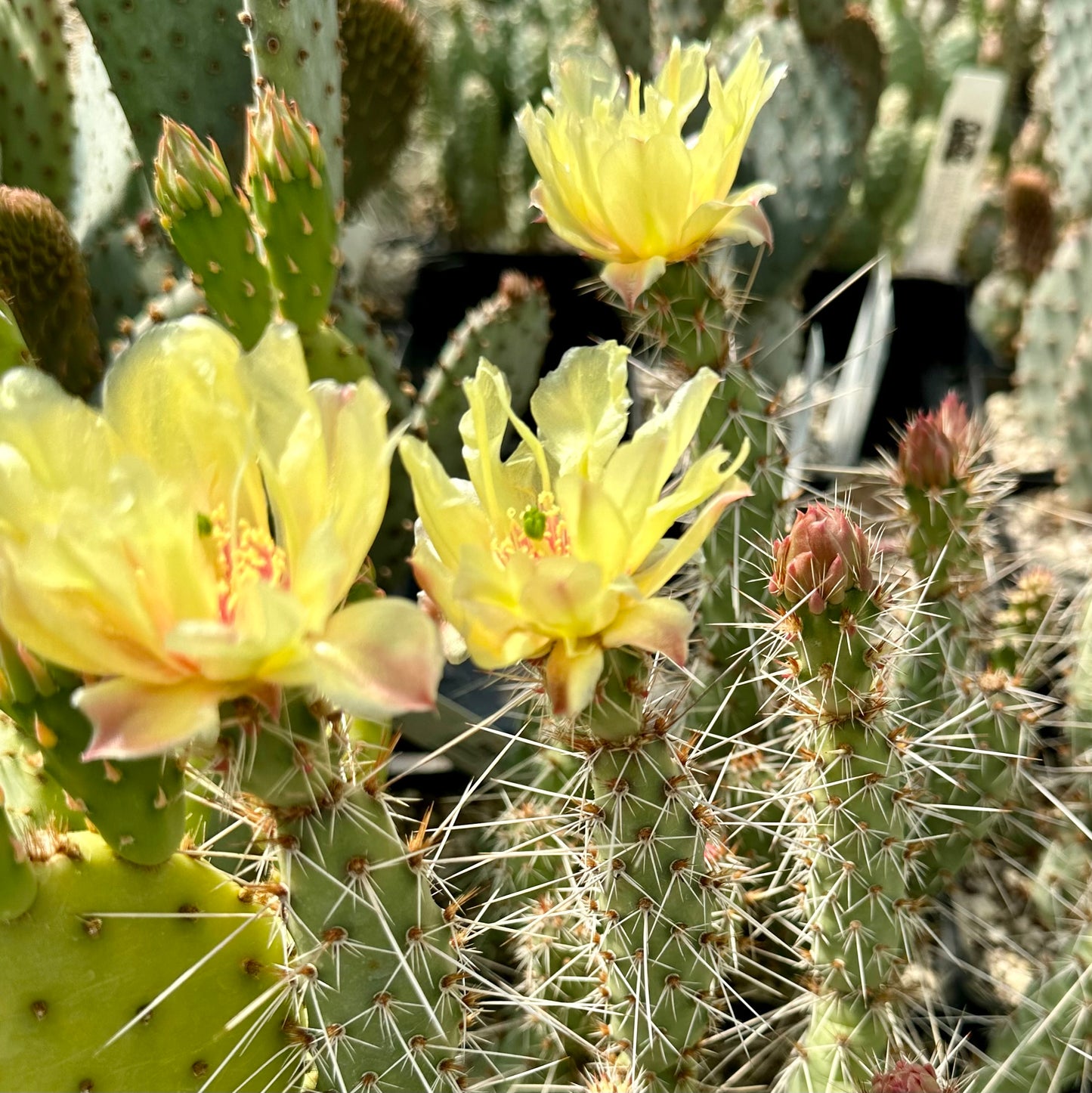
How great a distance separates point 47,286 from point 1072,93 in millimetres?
1904

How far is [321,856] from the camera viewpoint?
563 millimetres

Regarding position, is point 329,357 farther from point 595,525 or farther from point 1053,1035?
→ point 1053,1035

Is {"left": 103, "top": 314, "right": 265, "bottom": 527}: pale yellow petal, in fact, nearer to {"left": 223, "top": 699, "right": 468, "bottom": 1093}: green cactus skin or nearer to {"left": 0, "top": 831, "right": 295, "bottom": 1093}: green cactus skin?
{"left": 223, "top": 699, "right": 468, "bottom": 1093}: green cactus skin

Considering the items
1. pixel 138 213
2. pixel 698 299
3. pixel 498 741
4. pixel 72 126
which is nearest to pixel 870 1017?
pixel 498 741

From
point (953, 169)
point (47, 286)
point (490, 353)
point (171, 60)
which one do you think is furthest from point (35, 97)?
point (953, 169)

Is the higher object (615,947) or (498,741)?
(615,947)

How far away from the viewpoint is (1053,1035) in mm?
862

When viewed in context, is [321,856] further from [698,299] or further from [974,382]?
[974,382]

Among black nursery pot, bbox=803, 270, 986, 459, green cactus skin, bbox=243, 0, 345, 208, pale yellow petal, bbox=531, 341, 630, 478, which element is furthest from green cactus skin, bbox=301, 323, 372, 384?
black nursery pot, bbox=803, 270, 986, 459

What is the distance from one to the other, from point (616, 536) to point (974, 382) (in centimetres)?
196

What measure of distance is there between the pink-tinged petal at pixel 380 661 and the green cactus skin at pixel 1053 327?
69.8 inches

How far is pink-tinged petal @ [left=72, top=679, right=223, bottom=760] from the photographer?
0.42m

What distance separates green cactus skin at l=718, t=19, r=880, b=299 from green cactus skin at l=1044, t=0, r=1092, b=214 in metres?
0.46

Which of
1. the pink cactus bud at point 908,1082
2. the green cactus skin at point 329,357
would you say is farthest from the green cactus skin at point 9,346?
the pink cactus bud at point 908,1082
